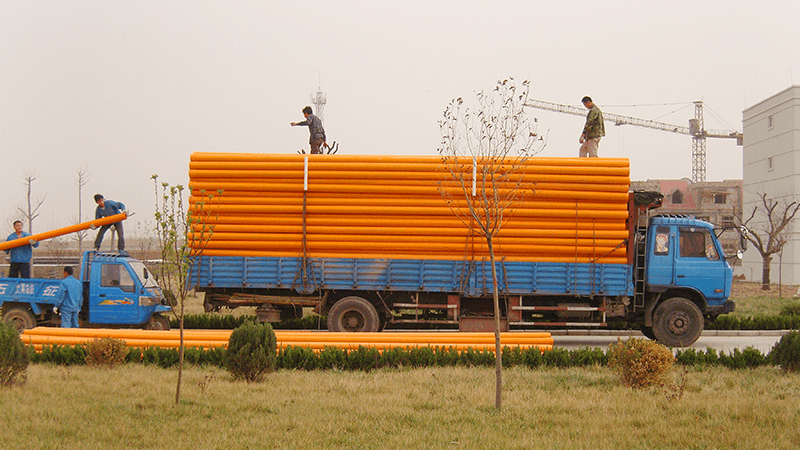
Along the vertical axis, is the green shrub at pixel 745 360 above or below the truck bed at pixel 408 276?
below

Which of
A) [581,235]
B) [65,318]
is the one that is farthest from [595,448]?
[65,318]

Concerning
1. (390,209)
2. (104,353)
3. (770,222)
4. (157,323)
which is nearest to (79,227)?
(157,323)

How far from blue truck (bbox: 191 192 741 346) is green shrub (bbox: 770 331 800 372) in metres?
2.79

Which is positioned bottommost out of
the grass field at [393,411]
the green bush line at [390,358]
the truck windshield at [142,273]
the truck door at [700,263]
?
the grass field at [393,411]

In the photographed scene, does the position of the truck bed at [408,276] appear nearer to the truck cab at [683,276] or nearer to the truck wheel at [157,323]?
the truck cab at [683,276]

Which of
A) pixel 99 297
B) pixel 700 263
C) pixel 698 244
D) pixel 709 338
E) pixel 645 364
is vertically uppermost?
pixel 698 244

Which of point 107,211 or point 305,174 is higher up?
point 305,174

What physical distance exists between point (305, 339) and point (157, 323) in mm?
4380

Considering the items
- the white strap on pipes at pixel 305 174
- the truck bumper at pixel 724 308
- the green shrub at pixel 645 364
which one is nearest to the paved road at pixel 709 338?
the truck bumper at pixel 724 308

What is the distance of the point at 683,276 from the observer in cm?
1347

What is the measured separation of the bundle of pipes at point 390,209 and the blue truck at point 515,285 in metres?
0.28

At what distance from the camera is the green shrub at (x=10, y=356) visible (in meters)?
8.13

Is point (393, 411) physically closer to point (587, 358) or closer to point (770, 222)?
point (587, 358)

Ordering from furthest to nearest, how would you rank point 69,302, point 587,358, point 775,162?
point 775,162 < point 69,302 < point 587,358
